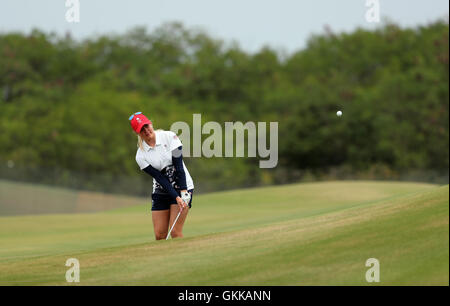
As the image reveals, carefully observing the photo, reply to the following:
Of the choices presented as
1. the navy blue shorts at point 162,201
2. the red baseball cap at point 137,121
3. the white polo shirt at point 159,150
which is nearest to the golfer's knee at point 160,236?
the navy blue shorts at point 162,201

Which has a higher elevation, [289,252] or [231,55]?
[231,55]

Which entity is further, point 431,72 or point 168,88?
point 168,88

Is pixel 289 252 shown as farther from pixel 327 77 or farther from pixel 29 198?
pixel 327 77

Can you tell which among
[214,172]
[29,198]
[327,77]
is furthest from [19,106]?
[29,198]

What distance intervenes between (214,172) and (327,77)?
2976 cm

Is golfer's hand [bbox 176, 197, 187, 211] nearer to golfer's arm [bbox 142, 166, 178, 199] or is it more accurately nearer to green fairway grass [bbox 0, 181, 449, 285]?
golfer's arm [bbox 142, 166, 178, 199]

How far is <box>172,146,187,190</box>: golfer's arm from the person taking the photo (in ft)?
36.7

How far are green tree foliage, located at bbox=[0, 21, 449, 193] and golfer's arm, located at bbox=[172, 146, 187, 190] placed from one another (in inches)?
1566

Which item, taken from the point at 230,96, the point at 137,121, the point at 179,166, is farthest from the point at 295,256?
the point at 230,96

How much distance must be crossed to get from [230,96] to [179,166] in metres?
84.0

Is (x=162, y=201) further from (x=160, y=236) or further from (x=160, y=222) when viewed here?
(x=160, y=236)

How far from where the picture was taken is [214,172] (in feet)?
230

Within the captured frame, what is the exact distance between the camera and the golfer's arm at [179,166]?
11.2 metres
